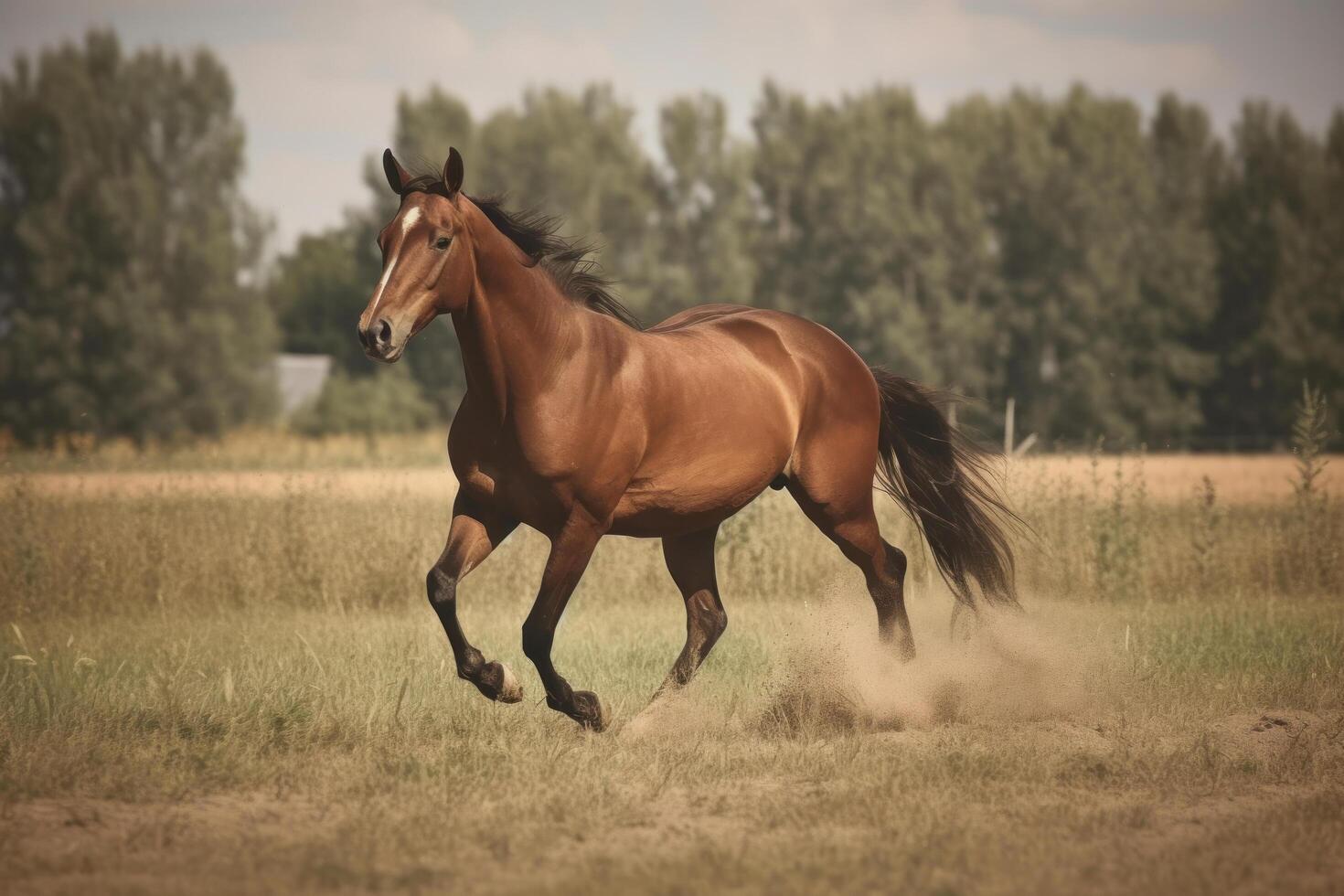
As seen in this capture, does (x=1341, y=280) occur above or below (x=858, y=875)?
above

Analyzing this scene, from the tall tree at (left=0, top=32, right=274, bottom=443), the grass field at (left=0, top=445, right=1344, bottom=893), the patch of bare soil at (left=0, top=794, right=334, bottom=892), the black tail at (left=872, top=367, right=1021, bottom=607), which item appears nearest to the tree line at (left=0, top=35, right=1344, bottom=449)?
the tall tree at (left=0, top=32, right=274, bottom=443)

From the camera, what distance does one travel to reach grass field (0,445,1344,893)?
456 centimetres

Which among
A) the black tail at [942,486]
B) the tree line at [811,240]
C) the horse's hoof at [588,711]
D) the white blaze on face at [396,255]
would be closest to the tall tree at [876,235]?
the tree line at [811,240]

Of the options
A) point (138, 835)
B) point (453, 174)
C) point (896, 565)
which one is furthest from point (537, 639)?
point (896, 565)

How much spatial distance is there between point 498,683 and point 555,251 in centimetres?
217

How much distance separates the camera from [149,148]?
1551 inches

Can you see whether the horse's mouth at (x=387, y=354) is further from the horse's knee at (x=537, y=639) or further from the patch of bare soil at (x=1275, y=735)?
the patch of bare soil at (x=1275, y=735)

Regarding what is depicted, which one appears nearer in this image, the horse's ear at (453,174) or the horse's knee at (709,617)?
the horse's ear at (453,174)

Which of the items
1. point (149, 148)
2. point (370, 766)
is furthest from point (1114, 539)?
point (149, 148)

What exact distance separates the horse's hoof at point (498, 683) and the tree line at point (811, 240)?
33.6 meters

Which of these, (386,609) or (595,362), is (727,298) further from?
(595,362)

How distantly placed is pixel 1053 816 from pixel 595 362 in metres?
2.93

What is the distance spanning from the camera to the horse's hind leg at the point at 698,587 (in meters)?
7.52

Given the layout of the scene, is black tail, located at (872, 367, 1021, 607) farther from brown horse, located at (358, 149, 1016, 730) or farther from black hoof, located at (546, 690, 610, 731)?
black hoof, located at (546, 690, 610, 731)
